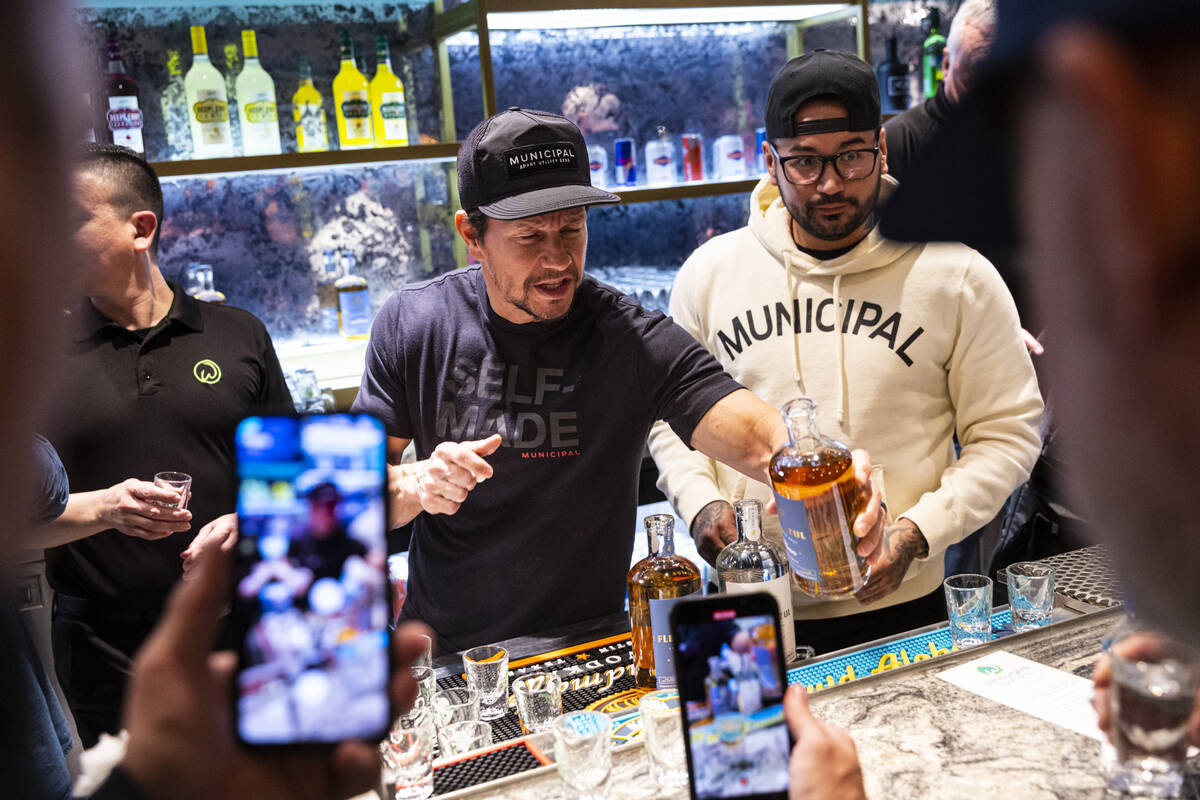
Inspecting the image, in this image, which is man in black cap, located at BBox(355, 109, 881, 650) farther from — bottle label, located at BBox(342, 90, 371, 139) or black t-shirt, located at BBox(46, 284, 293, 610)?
bottle label, located at BBox(342, 90, 371, 139)

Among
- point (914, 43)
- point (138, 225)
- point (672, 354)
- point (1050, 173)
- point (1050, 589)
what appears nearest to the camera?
point (1050, 173)

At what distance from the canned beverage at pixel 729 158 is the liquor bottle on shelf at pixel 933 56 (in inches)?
40.2

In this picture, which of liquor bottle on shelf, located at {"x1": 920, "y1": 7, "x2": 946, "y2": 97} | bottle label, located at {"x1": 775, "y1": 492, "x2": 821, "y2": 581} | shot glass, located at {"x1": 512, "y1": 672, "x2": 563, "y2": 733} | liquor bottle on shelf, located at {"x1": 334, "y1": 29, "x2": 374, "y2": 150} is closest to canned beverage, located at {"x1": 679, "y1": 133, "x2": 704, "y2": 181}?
liquor bottle on shelf, located at {"x1": 920, "y1": 7, "x2": 946, "y2": 97}

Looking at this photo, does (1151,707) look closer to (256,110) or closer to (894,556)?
(894,556)

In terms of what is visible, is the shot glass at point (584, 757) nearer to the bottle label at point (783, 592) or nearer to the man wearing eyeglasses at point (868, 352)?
the bottle label at point (783, 592)

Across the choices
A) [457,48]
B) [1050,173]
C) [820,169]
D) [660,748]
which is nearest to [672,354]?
[820,169]

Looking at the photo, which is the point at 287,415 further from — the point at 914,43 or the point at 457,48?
the point at 914,43

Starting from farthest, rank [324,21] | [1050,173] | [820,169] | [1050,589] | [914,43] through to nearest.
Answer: [914,43]
[324,21]
[820,169]
[1050,589]
[1050,173]

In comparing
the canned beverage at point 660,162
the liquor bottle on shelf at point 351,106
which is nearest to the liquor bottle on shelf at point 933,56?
the canned beverage at point 660,162

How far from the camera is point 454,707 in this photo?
141 centimetres

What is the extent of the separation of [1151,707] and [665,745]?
55 centimetres

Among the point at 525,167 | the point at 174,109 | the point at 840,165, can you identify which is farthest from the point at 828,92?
the point at 174,109

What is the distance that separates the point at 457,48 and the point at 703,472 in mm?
2185

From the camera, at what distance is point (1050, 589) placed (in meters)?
1.62
